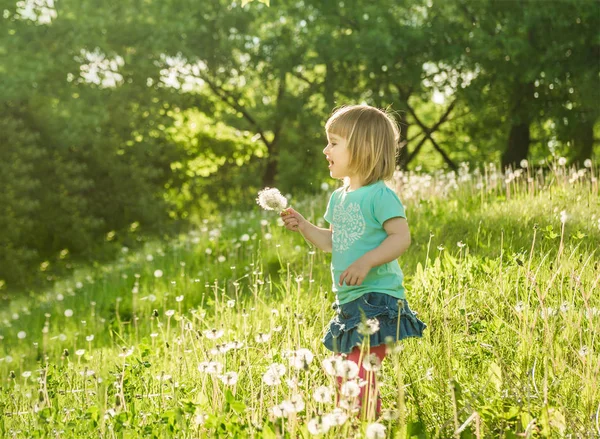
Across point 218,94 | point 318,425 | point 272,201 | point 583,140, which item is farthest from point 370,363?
point 218,94

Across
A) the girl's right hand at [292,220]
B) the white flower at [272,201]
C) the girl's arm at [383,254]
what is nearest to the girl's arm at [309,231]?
the girl's right hand at [292,220]

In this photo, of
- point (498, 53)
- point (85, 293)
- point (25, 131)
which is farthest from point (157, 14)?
point (85, 293)

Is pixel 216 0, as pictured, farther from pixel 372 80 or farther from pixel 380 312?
pixel 380 312

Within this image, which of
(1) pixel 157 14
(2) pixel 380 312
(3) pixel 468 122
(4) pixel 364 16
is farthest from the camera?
(3) pixel 468 122

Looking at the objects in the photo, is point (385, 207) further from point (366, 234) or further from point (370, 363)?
point (370, 363)

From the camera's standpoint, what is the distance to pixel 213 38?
22.3m

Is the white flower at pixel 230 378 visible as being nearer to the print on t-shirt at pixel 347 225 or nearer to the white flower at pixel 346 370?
the white flower at pixel 346 370

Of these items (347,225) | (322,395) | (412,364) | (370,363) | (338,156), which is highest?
(338,156)

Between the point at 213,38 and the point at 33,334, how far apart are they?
53.9 ft

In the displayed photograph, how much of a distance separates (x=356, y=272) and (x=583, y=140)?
17757 mm

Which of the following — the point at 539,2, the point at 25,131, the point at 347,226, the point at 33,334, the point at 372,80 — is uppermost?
the point at 539,2

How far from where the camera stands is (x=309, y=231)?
11.1 ft

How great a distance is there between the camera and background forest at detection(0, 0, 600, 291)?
54.5ft

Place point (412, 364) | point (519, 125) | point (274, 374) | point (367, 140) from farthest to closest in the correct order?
point (519, 125) < point (412, 364) < point (367, 140) < point (274, 374)
